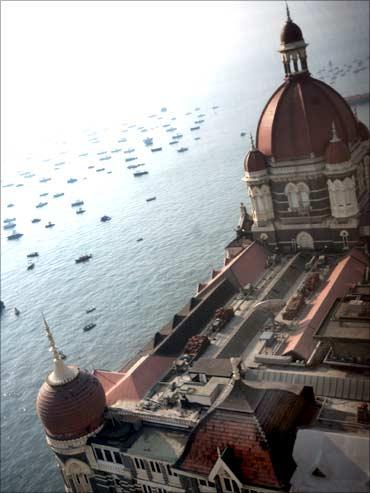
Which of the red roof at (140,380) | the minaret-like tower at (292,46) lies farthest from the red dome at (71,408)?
the minaret-like tower at (292,46)

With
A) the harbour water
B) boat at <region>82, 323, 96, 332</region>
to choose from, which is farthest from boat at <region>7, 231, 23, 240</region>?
boat at <region>82, 323, 96, 332</region>

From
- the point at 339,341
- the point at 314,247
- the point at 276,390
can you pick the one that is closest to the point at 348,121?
the point at 314,247

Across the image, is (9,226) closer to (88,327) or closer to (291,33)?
(88,327)

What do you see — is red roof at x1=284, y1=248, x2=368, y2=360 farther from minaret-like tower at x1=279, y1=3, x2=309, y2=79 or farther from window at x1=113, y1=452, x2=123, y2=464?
minaret-like tower at x1=279, y1=3, x2=309, y2=79

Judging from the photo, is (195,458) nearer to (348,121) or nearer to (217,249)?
(348,121)

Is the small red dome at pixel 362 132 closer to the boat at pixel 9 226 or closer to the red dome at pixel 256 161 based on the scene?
the red dome at pixel 256 161

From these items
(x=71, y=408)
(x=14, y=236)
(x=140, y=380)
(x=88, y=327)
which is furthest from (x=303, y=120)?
(x=14, y=236)
